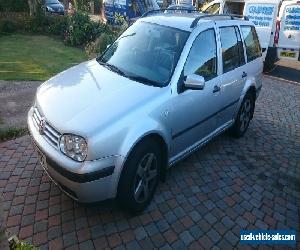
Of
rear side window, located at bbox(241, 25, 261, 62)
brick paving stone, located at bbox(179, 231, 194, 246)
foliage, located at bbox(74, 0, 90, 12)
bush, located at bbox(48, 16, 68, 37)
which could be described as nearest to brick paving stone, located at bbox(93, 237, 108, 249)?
brick paving stone, located at bbox(179, 231, 194, 246)

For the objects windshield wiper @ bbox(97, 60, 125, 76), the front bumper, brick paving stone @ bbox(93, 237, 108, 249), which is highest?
windshield wiper @ bbox(97, 60, 125, 76)

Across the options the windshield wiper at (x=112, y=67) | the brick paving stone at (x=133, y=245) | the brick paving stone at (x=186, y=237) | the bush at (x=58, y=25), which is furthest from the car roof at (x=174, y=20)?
the bush at (x=58, y=25)

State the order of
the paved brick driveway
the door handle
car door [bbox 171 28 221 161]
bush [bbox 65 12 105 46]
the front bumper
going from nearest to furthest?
the front bumper, the paved brick driveway, car door [bbox 171 28 221 161], the door handle, bush [bbox 65 12 105 46]

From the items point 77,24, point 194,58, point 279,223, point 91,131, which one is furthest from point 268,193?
point 77,24

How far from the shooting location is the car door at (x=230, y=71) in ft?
16.8

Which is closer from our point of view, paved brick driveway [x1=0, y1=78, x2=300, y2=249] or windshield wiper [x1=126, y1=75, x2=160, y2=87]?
paved brick driveway [x1=0, y1=78, x2=300, y2=249]

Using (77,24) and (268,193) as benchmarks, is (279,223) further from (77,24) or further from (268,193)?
(77,24)

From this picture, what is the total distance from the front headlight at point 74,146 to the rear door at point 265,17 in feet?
32.5

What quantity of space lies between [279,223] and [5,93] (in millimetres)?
5776

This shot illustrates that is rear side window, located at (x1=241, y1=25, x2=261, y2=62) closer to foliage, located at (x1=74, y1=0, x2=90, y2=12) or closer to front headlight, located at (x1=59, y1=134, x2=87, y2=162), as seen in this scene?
front headlight, located at (x1=59, y1=134, x2=87, y2=162)

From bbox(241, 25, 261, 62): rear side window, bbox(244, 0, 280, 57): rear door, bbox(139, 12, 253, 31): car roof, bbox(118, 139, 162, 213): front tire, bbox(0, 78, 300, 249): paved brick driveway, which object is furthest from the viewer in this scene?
bbox(244, 0, 280, 57): rear door

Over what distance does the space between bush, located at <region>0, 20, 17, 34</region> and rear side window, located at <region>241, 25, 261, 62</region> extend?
11.1 metres

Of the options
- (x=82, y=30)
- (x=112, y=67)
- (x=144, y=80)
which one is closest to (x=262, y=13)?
(x=82, y=30)

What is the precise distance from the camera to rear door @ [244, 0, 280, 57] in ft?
37.4
